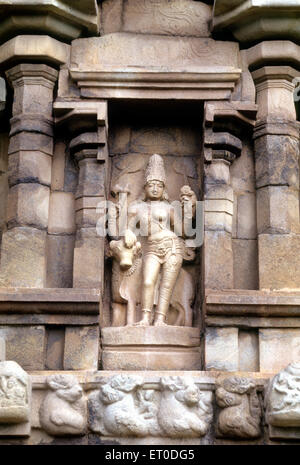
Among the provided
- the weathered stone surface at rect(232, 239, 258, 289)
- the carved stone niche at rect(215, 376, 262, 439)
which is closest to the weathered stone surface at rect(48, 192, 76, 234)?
the weathered stone surface at rect(232, 239, 258, 289)

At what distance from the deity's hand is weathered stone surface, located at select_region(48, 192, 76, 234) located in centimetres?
43

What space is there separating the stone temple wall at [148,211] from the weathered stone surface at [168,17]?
13 mm

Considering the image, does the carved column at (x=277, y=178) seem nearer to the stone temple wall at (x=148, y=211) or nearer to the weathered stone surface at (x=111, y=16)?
the stone temple wall at (x=148, y=211)

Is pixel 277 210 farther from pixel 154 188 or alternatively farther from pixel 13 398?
pixel 13 398

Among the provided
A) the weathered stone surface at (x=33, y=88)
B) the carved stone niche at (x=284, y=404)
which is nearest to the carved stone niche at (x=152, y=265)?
the weathered stone surface at (x=33, y=88)

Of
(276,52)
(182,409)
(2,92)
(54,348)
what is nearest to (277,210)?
(276,52)

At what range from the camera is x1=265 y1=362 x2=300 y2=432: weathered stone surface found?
6.78 meters

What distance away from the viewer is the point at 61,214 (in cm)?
805

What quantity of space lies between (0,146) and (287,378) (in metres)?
3.36

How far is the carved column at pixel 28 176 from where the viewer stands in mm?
7689

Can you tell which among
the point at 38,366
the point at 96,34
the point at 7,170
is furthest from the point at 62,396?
the point at 96,34

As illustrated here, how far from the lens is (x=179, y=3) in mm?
8484

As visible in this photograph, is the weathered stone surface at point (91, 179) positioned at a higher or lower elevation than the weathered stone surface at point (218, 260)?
higher
